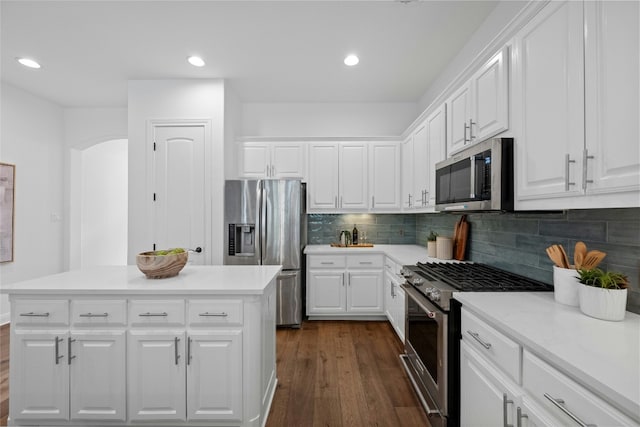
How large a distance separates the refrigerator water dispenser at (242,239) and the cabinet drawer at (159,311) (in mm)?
1740

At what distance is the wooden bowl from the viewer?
1.87 metres

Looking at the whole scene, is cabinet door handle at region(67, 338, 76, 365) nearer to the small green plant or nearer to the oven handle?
the oven handle

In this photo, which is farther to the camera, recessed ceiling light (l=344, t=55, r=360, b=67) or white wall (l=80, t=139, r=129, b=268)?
white wall (l=80, t=139, r=129, b=268)

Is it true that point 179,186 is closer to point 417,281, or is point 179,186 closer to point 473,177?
point 417,281

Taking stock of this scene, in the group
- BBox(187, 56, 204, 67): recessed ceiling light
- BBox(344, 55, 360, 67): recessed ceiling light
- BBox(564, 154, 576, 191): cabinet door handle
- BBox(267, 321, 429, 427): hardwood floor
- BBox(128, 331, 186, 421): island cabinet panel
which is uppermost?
BBox(344, 55, 360, 67): recessed ceiling light

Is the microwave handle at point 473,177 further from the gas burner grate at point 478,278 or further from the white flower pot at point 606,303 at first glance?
the white flower pot at point 606,303

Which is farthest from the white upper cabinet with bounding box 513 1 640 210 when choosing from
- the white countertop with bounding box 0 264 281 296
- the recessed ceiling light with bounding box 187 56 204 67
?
the recessed ceiling light with bounding box 187 56 204 67

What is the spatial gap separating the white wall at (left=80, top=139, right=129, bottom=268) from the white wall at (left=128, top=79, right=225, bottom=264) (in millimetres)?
2131

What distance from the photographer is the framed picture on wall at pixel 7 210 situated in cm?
355

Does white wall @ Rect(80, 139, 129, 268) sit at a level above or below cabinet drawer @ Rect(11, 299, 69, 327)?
above

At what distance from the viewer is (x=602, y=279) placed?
46.0 inches

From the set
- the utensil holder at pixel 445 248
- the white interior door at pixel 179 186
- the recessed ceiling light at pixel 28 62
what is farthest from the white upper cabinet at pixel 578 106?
the recessed ceiling light at pixel 28 62

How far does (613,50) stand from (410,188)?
2548 millimetres

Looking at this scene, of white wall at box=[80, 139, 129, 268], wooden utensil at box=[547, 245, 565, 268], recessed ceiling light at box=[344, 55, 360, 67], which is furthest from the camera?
white wall at box=[80, 139, 129, 268]
